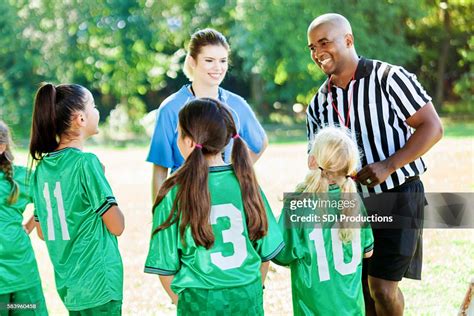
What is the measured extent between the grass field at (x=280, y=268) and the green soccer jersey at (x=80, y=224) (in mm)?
564

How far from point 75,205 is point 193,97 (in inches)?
26.1

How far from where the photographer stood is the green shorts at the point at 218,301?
209cm

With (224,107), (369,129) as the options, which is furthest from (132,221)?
(224,107)

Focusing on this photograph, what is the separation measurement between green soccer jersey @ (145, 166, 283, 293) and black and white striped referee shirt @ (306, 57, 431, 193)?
624 millimetres

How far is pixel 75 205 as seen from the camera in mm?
2297

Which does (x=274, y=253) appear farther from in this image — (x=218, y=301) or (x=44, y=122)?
(x=44, y=122)

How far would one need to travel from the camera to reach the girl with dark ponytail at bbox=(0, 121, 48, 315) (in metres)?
2.48

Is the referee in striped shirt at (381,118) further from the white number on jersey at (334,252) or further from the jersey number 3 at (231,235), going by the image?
the jersey number 3 at (231,235)

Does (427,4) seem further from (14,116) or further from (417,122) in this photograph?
(417,122)

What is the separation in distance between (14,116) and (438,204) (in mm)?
14197

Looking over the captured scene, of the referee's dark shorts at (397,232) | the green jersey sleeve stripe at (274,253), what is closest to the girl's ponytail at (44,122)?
the green jersey sleeve stripe at (274,253)

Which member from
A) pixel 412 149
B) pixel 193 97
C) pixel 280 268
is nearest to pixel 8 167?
pixel 193 97

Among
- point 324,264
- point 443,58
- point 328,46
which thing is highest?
point 443,58

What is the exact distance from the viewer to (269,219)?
7.09 feet
